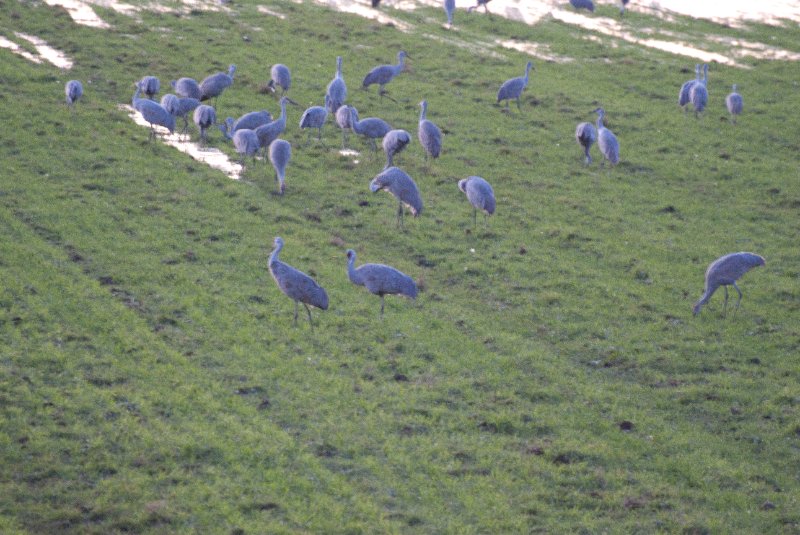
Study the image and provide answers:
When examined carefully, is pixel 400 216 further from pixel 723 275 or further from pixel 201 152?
pixel 723 275

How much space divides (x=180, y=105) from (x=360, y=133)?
193 inches

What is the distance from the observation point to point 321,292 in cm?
1670

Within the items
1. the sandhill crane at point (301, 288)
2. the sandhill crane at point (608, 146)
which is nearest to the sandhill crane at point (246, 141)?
the sandhill crane at point (301, 288)

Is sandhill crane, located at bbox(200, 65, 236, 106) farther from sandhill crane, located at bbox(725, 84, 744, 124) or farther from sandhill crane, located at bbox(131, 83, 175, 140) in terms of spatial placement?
sandhill crane, located at bbox(725, 84, 744, 124)

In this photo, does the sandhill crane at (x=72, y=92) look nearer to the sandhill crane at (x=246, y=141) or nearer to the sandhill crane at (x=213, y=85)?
the sandhill crane at (x=213, y=85)

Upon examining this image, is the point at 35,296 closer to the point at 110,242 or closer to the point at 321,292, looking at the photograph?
the point at 110,242

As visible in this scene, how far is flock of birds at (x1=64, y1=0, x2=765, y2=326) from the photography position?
17.4m

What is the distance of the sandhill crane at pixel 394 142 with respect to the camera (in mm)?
24219

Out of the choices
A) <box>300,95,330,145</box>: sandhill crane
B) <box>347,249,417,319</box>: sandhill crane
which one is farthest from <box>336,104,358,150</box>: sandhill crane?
<box>347,249,417,319</box>: sandhill crane

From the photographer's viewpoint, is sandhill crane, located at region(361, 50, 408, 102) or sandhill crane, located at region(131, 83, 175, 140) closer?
sandhill crane, located at region(131, 83, 175, 140)

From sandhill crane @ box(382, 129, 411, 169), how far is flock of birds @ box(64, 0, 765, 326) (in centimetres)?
2

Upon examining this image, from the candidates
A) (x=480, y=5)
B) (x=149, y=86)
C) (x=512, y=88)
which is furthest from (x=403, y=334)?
(x=480, y=5)

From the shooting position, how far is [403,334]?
663 inches

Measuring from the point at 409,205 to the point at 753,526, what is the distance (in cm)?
1125
